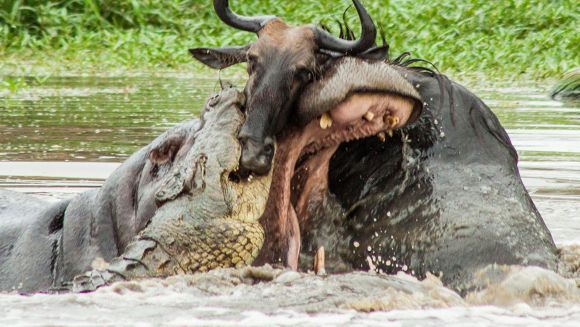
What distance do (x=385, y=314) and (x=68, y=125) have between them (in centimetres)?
613

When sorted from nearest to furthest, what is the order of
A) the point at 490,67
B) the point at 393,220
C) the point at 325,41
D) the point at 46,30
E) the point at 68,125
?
the point at 325,41 < the point at 393,220 < the point at 68,125 < the point at 490,67 < the point at 46,30

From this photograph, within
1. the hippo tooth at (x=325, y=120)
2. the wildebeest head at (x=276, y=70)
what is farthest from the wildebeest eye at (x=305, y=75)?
the hippo tooth at (x=325, y=120)

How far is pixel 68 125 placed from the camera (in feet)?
30.6

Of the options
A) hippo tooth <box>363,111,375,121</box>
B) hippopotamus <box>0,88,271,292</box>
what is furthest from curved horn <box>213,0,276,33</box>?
hippo tooth <box>363,111,375,121</box>

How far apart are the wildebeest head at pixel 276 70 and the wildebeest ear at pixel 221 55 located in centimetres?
13

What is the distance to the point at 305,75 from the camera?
3686 mm

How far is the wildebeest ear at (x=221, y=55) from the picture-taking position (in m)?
4.02

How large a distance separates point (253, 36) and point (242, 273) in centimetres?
1149

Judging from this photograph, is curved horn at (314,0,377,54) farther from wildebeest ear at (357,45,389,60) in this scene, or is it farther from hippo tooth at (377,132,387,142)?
hippo tooth at (377,132,387,142)

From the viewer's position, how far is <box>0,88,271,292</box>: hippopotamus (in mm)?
3494

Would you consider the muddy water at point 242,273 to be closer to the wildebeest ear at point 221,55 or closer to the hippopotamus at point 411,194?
the hippopotamus at point 411,194

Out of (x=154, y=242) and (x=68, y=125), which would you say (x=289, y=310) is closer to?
(x=154, y=242)

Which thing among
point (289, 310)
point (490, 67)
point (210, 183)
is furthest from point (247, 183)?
point (490, 67)

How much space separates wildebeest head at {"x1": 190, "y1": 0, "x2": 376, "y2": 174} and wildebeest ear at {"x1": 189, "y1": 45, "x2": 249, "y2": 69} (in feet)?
0.42
